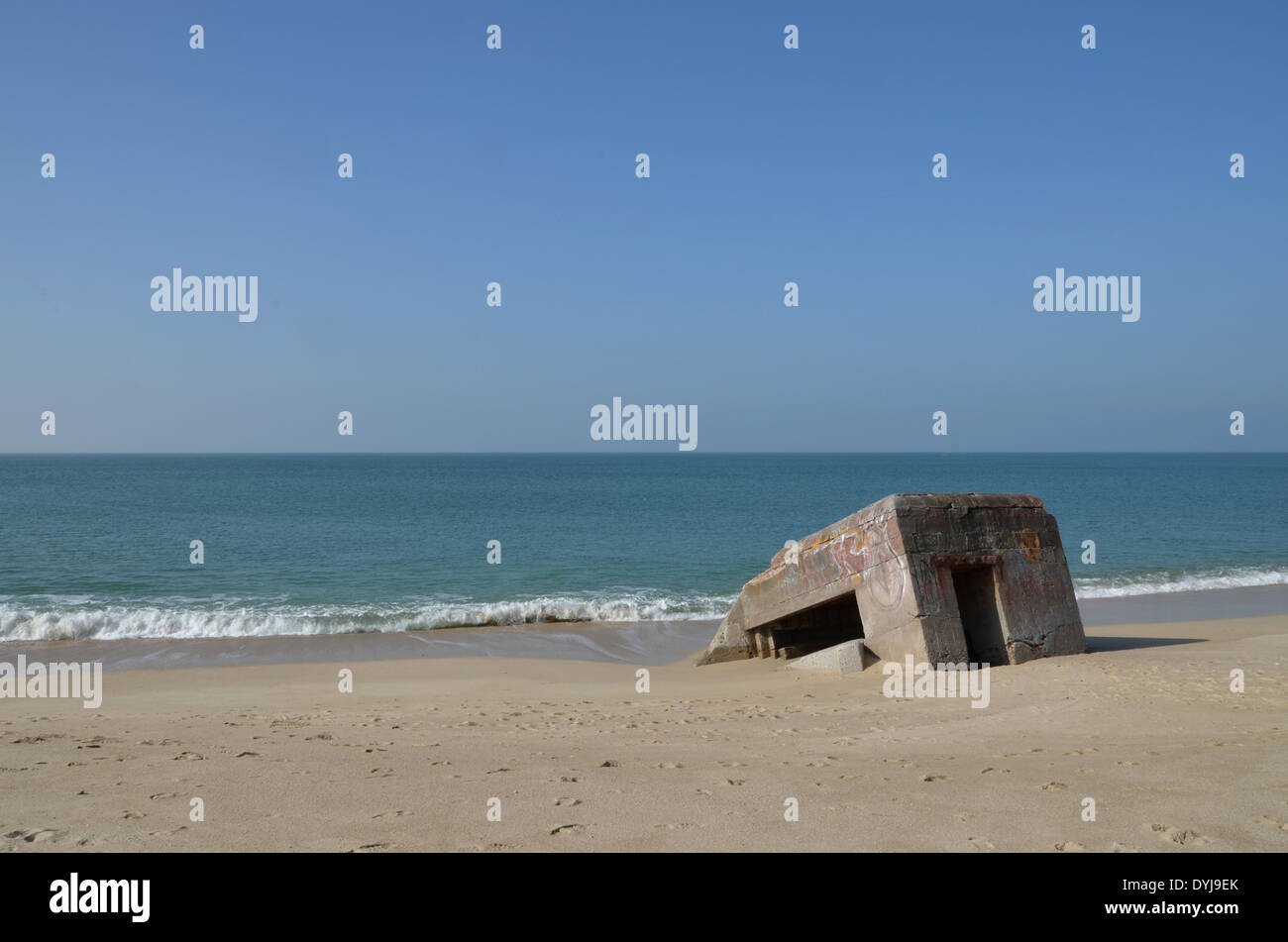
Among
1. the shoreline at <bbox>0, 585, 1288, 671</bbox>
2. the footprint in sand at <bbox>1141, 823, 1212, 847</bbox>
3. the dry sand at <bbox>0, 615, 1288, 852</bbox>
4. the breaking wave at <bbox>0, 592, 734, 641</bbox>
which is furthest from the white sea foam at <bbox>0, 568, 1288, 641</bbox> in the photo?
the footprint in sand at <bbox>1141, 823, 1212, 847</bbox>

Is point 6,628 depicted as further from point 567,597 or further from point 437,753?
point 437,753

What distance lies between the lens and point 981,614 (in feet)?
29.7

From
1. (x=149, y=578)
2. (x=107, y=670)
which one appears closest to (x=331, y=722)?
(x=107, y=670)

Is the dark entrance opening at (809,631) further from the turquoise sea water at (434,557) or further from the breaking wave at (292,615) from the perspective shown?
the turquoise sea water at (434,557)

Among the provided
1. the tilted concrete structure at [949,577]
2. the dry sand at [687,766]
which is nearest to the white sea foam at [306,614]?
the dry sand at [687,766]

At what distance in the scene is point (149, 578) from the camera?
19.2 m

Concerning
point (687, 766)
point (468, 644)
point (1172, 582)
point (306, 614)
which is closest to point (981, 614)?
point (687, 766)

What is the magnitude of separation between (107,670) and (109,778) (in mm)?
7665

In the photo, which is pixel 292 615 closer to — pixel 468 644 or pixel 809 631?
pixel 468 644

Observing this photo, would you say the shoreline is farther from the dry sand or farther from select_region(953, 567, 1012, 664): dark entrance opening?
select_region(953, 567, 1012, 664): dark entrance opening

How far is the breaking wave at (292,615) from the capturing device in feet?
47.5

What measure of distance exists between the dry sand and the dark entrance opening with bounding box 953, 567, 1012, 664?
45 centimetres

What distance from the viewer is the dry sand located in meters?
3.91

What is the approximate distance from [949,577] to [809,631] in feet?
10.4
